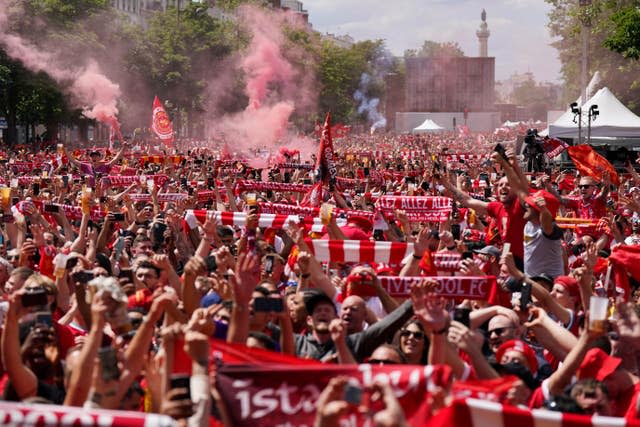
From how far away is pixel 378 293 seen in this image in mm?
6965

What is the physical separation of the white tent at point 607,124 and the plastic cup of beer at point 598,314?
23.9 meters

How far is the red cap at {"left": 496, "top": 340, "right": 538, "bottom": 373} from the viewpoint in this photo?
5.88 m

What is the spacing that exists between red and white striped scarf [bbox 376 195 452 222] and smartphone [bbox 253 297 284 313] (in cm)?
584

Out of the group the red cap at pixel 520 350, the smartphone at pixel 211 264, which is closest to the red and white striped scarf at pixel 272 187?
the smartphone at pixel 211 264

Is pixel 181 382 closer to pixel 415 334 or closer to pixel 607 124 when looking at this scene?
pixel 415 334

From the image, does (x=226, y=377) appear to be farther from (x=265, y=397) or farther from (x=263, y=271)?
(x=263, y=271)

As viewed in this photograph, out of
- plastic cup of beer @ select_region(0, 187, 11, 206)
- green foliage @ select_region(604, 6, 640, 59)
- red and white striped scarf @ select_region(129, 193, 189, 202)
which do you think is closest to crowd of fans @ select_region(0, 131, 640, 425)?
plastic cup of beer @ select_region(0, 187, 11, 206)

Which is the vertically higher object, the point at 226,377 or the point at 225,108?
the point at 225,108

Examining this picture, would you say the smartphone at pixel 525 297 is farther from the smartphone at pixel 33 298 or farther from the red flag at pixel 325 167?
the red flag at pixel 325 167

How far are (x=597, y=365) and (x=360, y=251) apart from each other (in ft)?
12.3

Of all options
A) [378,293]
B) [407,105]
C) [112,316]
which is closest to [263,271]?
[378,293]

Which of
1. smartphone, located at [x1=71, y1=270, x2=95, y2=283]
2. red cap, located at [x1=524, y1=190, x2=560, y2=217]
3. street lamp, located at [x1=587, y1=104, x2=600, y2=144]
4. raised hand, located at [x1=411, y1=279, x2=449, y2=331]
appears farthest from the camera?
street lamp, located at [x1=587, y1=104, x2=600, y2=144]

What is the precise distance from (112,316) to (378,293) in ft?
6.89

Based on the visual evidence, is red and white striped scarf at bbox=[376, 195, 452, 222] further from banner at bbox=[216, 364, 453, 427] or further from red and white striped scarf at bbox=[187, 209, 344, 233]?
banner at bbox=[216, 364, 453, 427]
